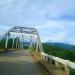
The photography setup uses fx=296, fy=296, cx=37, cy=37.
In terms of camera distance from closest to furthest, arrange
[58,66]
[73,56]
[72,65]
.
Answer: [72,65] → [58,66] → [73,56]

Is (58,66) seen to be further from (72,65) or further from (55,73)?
(72,65)

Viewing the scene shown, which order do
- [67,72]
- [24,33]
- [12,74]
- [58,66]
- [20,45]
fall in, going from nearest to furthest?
[67,72] < [12,74] < [58,66] < [24,33] < [20,45]

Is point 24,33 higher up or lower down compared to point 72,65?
higher up

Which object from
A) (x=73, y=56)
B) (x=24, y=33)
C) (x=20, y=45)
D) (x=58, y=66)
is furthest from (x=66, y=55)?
(x=20, y=45)

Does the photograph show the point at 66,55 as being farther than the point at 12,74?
Yes

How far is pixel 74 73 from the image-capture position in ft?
39.3

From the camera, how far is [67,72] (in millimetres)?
10281

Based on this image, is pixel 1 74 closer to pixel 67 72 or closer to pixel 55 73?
pixel 55 73

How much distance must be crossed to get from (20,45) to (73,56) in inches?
4024

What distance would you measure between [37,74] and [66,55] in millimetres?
7146

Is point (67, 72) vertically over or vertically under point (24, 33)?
under

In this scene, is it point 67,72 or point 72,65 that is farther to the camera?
point 67,72

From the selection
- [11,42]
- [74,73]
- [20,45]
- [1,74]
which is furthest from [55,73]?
[20,45]

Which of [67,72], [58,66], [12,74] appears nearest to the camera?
[67,72]
